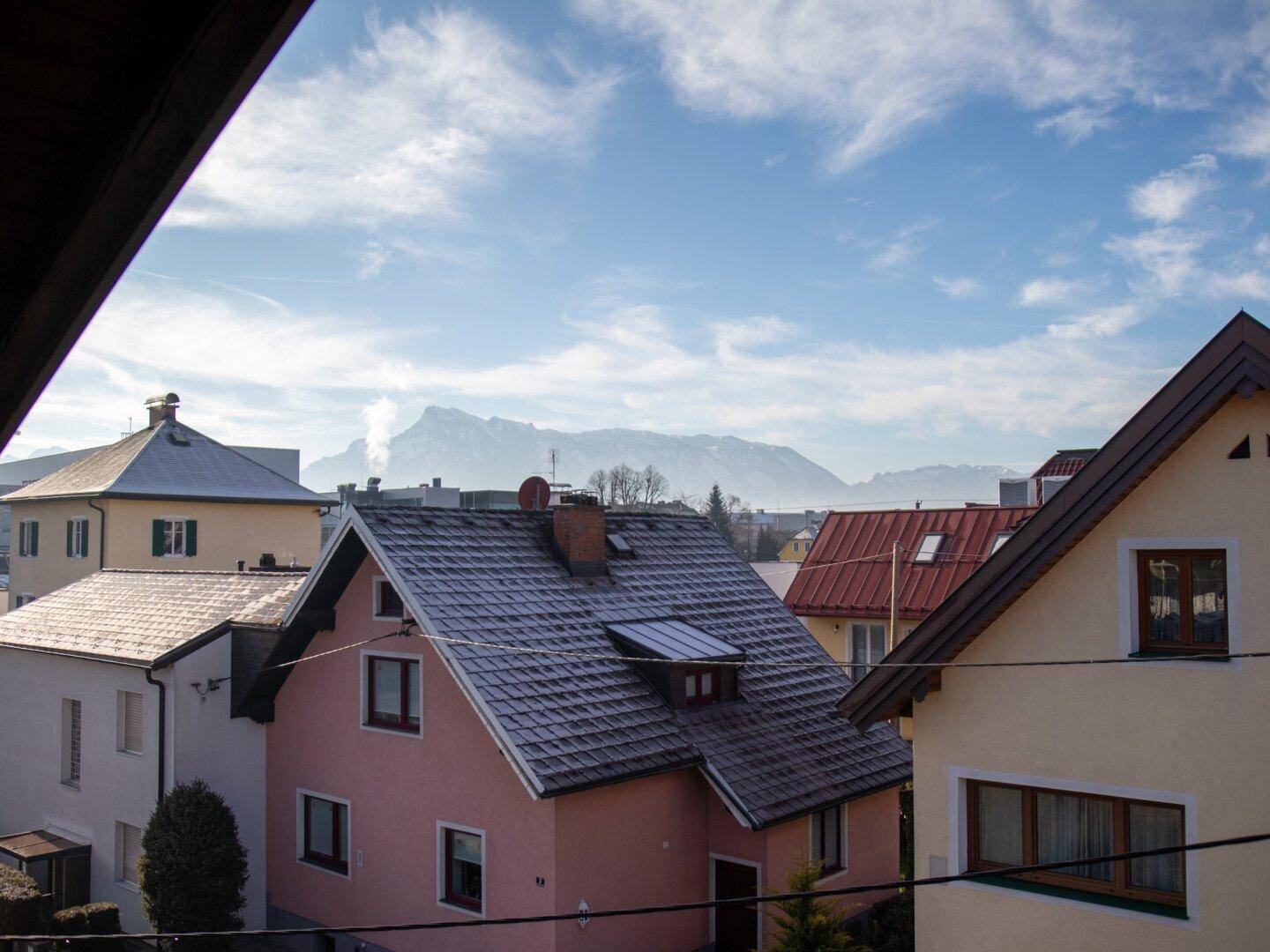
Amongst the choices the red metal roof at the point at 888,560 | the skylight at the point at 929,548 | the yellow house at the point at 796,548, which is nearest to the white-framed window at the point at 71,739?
the red metal roof at the point at 888,560

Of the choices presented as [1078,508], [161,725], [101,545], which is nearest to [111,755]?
[161,725]

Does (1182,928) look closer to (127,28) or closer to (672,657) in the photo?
(672,657)

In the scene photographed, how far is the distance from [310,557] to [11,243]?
37063mm

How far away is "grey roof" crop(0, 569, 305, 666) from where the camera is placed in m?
17.8

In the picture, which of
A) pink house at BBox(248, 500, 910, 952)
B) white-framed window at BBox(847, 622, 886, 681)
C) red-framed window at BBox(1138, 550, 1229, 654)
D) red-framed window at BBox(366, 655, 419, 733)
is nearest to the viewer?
red-framed window at BBox(1138, 550, 1229, 654)

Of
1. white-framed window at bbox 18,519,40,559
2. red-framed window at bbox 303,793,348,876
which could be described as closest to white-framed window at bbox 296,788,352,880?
red-framed window at bbox 303,793,348,876

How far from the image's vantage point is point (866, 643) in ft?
83.3

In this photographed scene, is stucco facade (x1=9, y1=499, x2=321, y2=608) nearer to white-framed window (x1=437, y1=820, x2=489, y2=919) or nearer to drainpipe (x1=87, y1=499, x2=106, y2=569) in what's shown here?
drainpipe (x1=87, y1=499, x2=106, y2=569)

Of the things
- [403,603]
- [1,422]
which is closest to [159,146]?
[1,422]

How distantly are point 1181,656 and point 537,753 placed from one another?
24.9ft

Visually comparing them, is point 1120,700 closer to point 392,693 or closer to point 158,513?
point 392,693

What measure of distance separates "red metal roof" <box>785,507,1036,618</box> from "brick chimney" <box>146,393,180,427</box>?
25.3 meters

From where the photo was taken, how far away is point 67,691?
19641mm

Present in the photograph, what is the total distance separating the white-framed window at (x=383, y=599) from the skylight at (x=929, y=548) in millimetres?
14768
